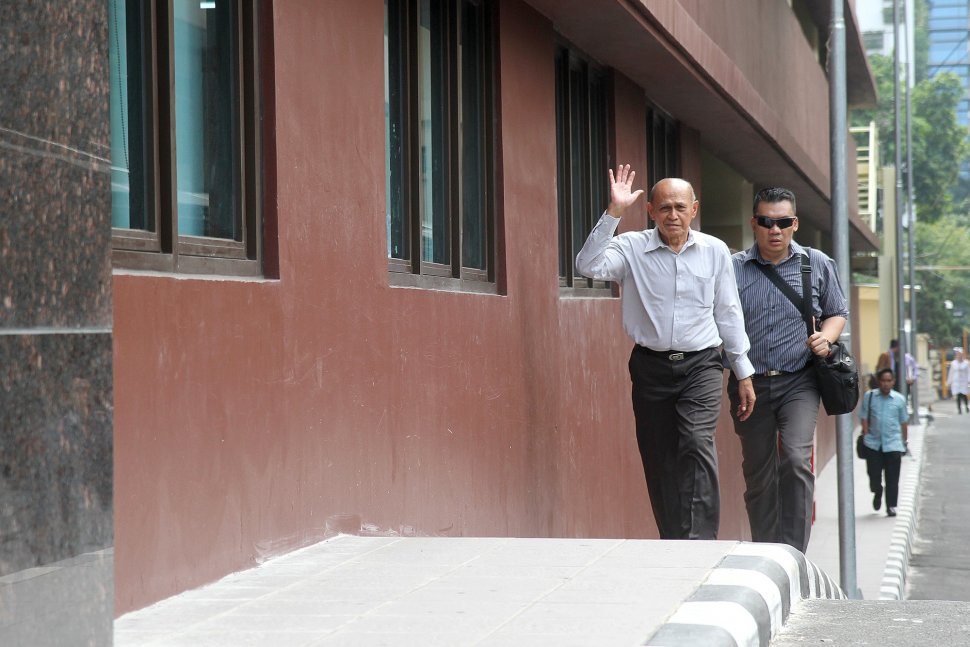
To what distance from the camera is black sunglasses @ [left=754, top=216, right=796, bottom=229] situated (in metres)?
7.62

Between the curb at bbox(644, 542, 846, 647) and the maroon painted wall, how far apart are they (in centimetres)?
149

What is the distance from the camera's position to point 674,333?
6.88 m

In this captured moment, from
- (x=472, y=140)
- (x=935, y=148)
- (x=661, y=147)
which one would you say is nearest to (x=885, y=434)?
(x=661, y=147)

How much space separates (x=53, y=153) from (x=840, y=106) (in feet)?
27.9

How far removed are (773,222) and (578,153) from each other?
2999 millimetres

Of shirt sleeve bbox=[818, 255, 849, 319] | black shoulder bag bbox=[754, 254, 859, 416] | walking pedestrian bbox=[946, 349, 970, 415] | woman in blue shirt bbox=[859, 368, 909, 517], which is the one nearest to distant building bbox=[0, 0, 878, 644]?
black shoulder bag bbox=[754, 254, 859, 416]

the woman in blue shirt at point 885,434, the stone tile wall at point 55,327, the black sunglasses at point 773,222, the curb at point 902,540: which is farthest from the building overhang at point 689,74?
the stone tile wall at point 55,327

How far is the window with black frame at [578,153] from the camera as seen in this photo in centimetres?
990

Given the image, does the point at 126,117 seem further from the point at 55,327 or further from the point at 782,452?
the point at 782,452

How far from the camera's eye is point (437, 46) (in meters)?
7.41

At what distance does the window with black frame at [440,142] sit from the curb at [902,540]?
5.56 m

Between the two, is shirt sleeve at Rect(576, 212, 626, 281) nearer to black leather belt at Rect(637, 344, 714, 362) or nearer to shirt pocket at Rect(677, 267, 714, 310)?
shirt pocket at Rect(677, 267, 714, 310)

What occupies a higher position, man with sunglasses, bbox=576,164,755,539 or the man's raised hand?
the man's raised hand

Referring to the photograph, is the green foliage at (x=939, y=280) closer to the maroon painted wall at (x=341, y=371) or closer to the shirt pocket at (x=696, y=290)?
the maroon painted wall at (x=341, y=371)
